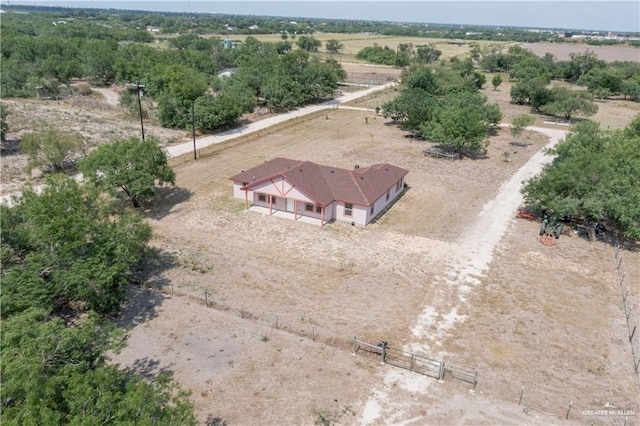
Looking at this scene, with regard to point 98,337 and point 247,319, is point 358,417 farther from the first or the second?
point 98,337

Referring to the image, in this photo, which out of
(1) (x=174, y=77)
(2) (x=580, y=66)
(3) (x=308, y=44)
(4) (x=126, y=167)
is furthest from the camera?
(3) (x=308, y=44)

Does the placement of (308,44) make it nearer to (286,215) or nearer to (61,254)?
(286,215)

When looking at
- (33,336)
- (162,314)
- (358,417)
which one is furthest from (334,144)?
(33,336)

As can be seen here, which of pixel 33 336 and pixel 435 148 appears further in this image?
pixel 435 148

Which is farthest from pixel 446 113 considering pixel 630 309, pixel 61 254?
pixel 61 254

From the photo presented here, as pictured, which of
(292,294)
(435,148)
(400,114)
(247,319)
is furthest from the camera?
(400,114)

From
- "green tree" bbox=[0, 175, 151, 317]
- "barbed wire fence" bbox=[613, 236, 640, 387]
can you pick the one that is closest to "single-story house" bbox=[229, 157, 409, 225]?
"green tree" bbox=[0, 175, 151, 317]

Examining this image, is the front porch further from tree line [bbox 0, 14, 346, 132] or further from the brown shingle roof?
tree line [bbox 0, 14, 346, 132]

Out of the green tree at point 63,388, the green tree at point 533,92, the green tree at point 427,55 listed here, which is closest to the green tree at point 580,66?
the green tree at point 533,92

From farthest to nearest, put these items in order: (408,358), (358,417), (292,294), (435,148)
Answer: (435,148), (292,294), (408,358), (358,417)
